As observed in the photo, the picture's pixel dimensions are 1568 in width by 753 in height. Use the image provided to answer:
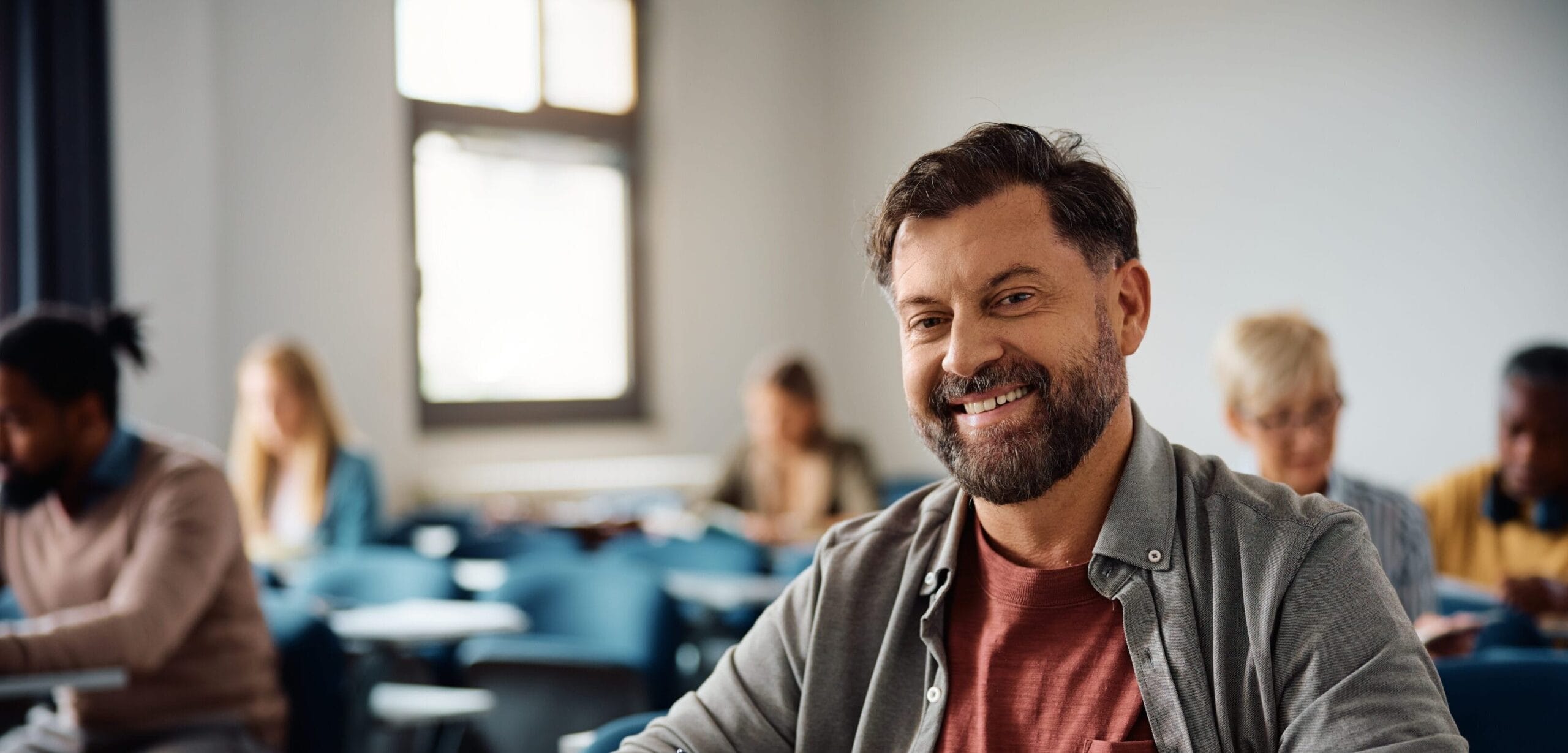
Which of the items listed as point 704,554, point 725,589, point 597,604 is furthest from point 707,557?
point 597,604

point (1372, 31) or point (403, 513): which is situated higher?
point (1372, 31)

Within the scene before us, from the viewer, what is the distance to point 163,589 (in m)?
2.27

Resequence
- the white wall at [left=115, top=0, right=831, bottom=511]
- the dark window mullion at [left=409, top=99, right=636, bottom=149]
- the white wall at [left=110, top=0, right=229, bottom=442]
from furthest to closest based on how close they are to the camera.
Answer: the dark window mullion at [left=409, top=99, right=636, bottom=149] → the white wall at [left=115, top=0, right=831, bottom=511] → the white wall at [left=110, top=0, right=229, bottom=442]

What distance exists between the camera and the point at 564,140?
677 centimetres

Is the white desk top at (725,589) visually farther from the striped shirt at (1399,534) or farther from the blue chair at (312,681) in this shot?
the striped shirt at (1399,534)

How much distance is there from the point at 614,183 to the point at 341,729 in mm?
4796

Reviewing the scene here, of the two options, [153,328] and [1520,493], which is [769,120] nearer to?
[153,328]

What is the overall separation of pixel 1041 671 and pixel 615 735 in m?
0.56

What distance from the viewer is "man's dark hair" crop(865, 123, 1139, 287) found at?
1286 millimetres

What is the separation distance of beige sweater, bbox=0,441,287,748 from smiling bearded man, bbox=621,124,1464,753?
1.27 m

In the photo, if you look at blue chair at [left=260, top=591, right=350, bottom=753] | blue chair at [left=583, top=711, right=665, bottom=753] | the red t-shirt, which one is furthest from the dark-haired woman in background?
the red t-shirt

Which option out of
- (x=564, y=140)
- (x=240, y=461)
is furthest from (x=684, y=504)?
(x=240, y=461)

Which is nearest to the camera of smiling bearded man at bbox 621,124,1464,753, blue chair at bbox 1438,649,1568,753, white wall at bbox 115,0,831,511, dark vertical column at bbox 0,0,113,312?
smiling bearded man at bbox 621,124,1464,753

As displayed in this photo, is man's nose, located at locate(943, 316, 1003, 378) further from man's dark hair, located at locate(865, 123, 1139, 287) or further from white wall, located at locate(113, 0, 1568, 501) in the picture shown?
white wall, located at locate(113, 0, 1568, 501)
